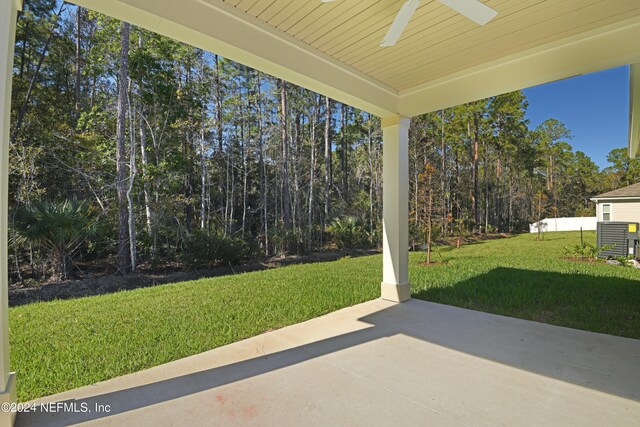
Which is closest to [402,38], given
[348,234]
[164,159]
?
[164,159]

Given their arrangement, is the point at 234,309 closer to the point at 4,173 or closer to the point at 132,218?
the point at 4,173

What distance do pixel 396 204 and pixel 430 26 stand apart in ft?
6.85

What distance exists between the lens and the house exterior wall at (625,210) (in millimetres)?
10719

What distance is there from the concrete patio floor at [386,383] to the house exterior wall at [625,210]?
36.8 ft

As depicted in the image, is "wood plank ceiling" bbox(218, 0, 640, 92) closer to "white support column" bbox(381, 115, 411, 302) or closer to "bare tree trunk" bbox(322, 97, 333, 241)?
"white support column" bbox(381, 115, 411, 302)

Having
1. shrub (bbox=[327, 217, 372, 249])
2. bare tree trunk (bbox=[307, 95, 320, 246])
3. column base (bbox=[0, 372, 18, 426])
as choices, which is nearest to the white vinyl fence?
shrub (bbox=[327, 217, 372, 249])

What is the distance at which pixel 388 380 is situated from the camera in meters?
2.19

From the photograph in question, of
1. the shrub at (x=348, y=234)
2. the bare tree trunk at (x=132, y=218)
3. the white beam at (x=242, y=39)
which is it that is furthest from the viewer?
the shrub at (x=348, y=234)

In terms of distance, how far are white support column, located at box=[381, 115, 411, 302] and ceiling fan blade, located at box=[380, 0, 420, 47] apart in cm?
193

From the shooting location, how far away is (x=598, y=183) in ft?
89.7

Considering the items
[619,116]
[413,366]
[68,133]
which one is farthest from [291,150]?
[619,116]

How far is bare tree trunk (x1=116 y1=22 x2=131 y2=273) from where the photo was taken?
688cm

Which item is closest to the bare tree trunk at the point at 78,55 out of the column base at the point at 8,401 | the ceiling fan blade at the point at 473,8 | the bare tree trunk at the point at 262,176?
the bare tree trunk at the point at 262,176

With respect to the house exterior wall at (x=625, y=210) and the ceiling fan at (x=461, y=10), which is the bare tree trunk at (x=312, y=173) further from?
the house exterior wall at (x=625, y=210)
